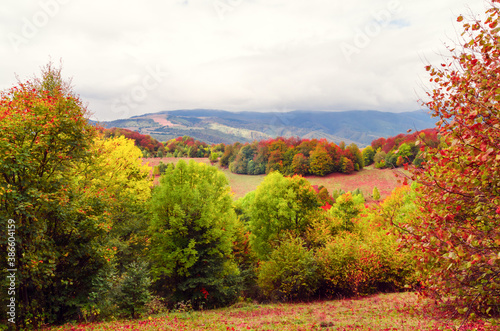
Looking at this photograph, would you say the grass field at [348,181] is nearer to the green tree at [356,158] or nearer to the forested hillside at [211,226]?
the green tree at [356,158]

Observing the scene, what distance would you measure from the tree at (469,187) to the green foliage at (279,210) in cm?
2617

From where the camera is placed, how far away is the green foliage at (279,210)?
3288 cm

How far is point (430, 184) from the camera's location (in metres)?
6.51

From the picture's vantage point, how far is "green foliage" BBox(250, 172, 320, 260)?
108 feet

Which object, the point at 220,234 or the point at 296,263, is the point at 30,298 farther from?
the point at 296,263

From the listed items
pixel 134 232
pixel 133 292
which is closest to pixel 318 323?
pixel 133 292

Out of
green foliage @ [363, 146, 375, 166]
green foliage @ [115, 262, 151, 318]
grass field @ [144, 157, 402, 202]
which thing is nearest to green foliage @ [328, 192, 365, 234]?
green foliage @ [115, 262, 151, 318]

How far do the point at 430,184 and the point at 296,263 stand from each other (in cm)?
2111

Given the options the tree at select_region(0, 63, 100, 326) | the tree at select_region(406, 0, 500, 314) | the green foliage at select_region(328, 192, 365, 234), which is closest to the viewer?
the tree at select_region(406, 0, 500, 314)

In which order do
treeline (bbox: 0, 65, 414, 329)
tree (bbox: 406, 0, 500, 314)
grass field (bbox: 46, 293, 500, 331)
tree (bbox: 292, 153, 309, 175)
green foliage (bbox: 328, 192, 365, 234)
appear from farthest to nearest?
tree (bbox: 292, 153, 309, 175) < green foliage (bbox: 328, 192, 365, 234) < grass field (bbox: 46, 293, 500, 331) < treeline (bbox: 0, 65, 414, 329) < tree (bbox: 406, 0, 500, 314)

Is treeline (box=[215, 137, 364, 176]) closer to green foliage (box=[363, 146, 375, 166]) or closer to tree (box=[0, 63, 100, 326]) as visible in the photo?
green foliage (box=[363, 146, 375, 166])

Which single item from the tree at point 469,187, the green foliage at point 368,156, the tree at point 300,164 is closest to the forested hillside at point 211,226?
the tree at point 469,187

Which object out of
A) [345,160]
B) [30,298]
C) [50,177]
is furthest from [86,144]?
[345,160]

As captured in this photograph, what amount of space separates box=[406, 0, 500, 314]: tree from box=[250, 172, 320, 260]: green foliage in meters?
26.2
